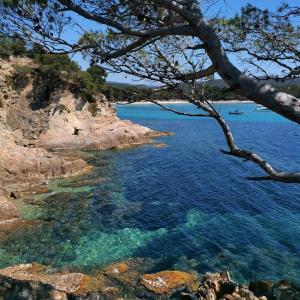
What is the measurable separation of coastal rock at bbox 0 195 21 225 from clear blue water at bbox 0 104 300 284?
3.08 ft

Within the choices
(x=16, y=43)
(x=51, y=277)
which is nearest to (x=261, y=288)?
(x=51, y=277)

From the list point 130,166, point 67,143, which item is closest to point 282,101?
point 130,166

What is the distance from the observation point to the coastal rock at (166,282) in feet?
48.1

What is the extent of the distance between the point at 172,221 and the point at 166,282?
7102 millimetres

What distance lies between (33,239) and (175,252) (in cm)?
648

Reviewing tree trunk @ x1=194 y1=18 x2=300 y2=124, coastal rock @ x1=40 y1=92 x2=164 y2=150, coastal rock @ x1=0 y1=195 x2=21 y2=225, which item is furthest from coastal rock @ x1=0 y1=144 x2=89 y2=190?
tree trunk @ x1=194 y1=18 x2=300 y2=124

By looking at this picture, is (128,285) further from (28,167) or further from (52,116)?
(52,116)

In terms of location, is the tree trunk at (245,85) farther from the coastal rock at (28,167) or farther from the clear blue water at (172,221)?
the coastal rock at (28,167)

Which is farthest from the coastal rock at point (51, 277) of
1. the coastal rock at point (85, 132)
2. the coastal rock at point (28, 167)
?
the coastal rock at point (85, 132)

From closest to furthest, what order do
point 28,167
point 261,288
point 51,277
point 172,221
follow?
point 261,288 → point 51,277 → point 172,221 → point 28,167

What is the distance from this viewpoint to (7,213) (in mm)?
21359

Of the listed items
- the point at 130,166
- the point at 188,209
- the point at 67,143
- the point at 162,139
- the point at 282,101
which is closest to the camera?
the point at 282,101

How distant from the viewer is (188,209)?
79.5 feet

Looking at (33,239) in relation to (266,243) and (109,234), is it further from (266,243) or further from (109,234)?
(266,243)
